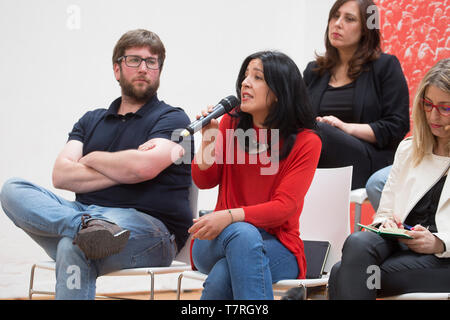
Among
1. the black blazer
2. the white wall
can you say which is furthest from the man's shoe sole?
the white wall

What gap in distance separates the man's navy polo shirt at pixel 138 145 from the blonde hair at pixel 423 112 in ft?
3.03

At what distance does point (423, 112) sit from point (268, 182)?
1.97 feet

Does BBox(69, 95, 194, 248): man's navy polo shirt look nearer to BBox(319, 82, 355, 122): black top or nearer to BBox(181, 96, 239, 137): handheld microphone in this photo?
BBox(181, 96, 239, 137): handheld microphone

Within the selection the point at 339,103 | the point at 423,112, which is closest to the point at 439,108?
the point at 423,112

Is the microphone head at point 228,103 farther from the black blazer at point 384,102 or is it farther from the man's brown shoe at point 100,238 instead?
the black blazer at point 384,102

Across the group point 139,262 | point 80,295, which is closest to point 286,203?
point 139,262

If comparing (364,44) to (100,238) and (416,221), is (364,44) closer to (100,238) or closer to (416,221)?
(416,221)

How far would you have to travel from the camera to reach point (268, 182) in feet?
6.37

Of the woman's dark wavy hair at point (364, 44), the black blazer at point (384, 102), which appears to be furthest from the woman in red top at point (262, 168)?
the woman's dark wavy hair at point (364, 44)

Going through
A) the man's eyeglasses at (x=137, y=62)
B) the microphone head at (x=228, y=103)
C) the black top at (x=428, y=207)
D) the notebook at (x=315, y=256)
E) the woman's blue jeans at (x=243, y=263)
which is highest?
the man's eyeglasses at (x=137, y=62)

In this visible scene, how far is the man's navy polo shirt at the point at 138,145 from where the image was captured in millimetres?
2277

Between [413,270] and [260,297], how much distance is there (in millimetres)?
509

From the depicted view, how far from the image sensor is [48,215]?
80.7 inches
